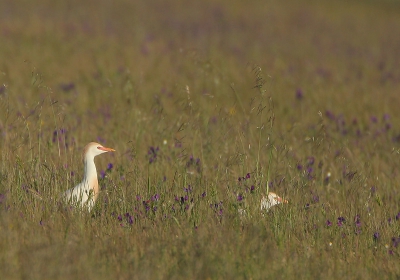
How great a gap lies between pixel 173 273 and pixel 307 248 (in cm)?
103

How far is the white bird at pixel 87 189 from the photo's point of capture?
491cm

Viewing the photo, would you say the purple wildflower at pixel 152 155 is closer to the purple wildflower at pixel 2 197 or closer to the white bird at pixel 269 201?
the white bird at pixel 269 201

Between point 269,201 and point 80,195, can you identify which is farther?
point 269,201

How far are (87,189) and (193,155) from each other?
181 cm

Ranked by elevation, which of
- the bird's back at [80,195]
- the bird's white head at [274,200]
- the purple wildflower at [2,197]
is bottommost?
the bird's white head at [274,200]

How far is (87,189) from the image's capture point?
203 inches

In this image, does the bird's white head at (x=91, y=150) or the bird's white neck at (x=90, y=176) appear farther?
the bird's white head at (x=91, y=150)

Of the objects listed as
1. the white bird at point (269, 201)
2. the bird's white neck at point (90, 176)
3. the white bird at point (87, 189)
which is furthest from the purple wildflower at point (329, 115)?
the bird's white neck at point (90, 176)

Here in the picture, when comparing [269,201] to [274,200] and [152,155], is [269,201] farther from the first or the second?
[152,155]

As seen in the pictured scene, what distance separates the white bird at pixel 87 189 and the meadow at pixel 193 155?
0.09 m

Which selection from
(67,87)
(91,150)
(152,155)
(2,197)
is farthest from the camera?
(67,87)

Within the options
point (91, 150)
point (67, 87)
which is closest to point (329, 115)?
point (67, 87)

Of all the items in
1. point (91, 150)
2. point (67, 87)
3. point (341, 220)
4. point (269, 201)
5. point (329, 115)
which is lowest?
point (329, 115)

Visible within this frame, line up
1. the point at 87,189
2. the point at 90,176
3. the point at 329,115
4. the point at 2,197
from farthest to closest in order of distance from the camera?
the point at 329,115
the point at 90,176
the point at 87,189
the point at 2,197
